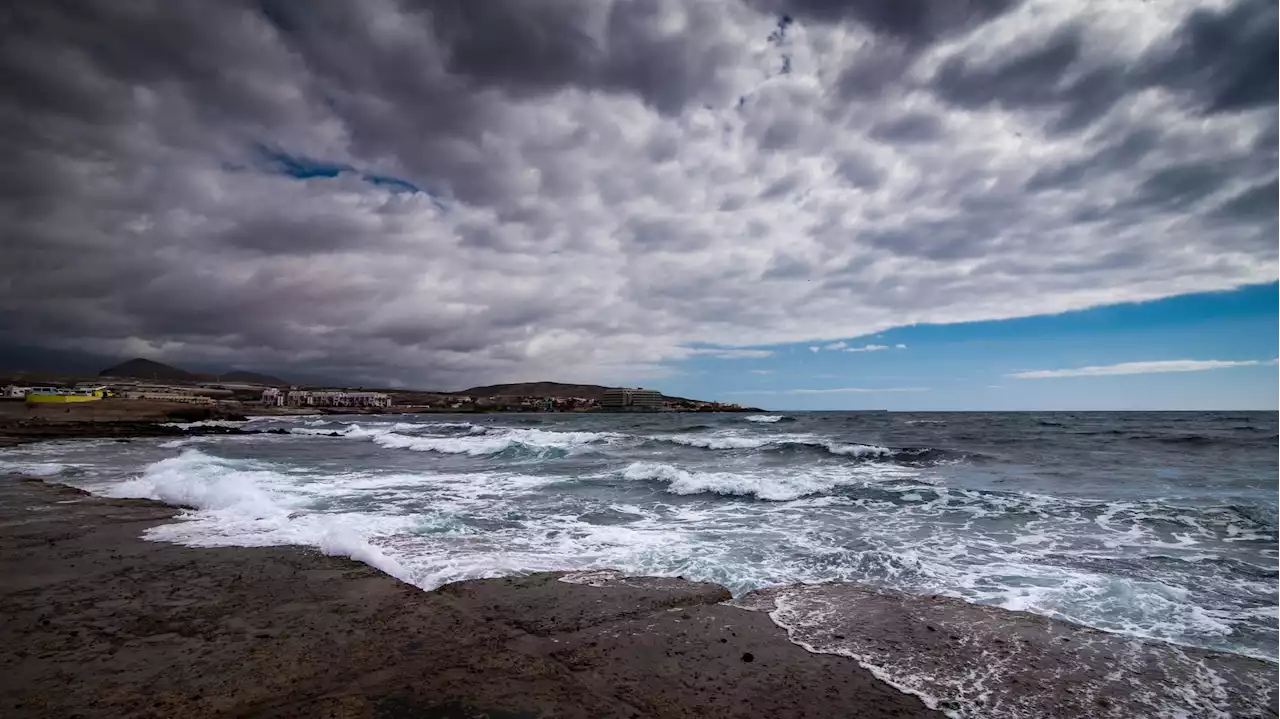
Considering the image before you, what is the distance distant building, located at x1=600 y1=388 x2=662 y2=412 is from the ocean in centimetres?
12525

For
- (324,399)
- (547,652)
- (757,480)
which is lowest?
(324,399)

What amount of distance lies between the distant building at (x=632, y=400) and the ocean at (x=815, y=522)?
125251 millimetres

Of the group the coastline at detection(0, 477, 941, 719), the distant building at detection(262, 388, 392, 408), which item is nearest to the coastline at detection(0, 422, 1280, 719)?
the coastline at detection(0, 477, 941, 719)

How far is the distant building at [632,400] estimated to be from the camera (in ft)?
485

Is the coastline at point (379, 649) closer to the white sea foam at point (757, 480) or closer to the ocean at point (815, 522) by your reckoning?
the ocean at point (815, 522)

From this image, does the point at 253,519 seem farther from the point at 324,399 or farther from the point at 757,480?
the point at 324,399

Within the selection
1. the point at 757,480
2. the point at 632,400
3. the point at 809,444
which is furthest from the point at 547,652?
the point at 632,400

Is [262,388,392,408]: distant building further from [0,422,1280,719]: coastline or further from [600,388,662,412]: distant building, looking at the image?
[0,422,1280,719]: coastline

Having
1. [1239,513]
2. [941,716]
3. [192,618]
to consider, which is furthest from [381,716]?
[1239,513]

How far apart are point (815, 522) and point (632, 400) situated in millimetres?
139002

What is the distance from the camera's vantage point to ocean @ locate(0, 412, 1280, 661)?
6906mm

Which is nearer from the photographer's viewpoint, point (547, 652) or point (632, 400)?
point (547, 652)

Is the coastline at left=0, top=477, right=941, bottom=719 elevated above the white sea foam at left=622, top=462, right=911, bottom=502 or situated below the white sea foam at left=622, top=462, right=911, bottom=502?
above

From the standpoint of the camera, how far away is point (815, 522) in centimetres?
1078
